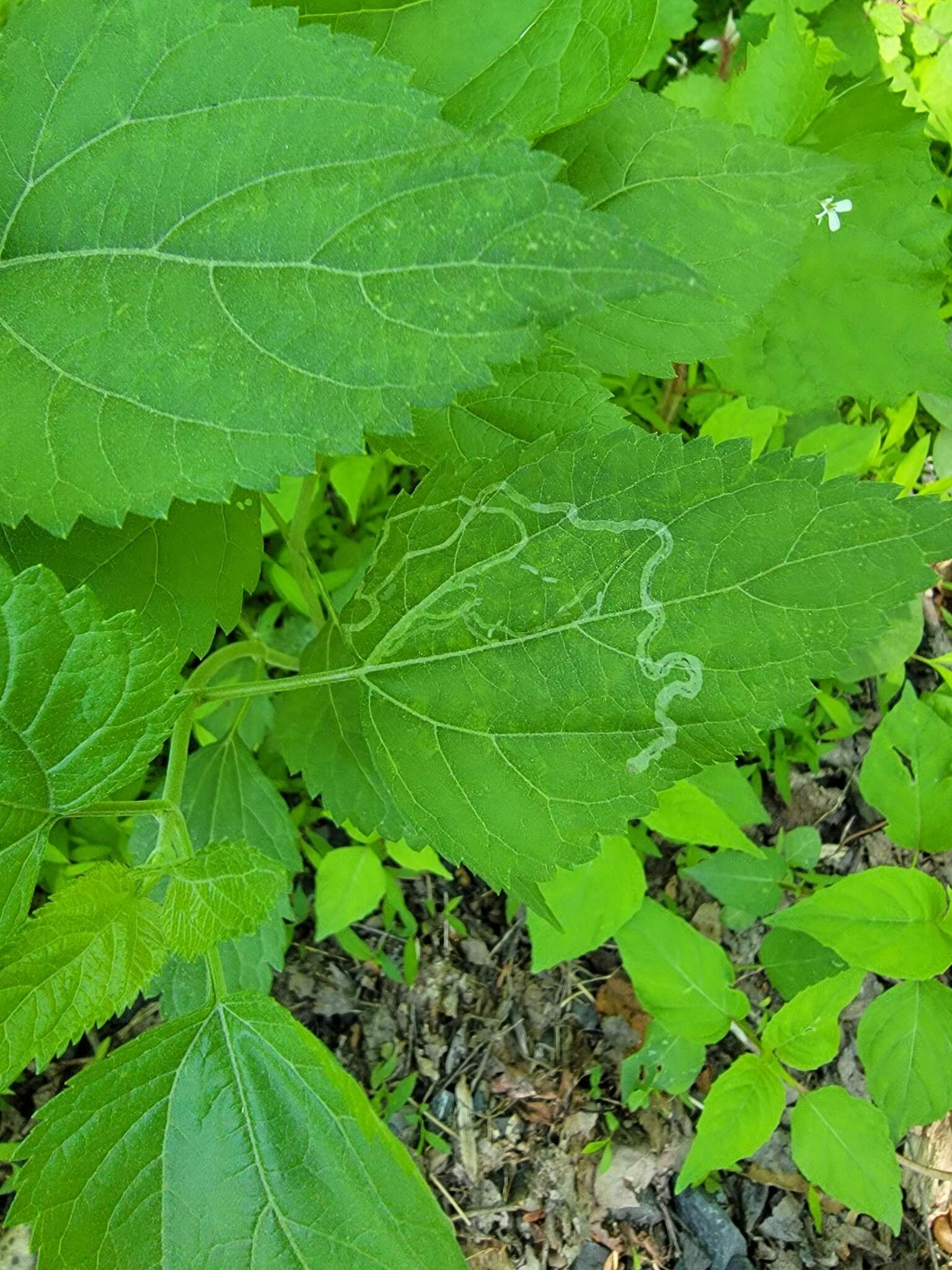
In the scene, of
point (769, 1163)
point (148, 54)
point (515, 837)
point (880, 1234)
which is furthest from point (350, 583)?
point (880, 1234)

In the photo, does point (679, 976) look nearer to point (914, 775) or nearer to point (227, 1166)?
point (914, 775)

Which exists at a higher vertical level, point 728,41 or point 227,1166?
point 728,41

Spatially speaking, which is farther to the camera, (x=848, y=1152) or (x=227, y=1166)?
(x=848, y=1152)

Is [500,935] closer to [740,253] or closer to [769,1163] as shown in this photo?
[769,1163]

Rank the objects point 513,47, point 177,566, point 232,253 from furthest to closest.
Result: point 177,566 → point 513,47 → point 232,253

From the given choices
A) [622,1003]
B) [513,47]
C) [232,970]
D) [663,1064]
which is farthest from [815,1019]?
[513,47]

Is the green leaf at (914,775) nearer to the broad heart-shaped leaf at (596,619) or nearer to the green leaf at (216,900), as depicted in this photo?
the broad heart-shaped leaf at (596,619)

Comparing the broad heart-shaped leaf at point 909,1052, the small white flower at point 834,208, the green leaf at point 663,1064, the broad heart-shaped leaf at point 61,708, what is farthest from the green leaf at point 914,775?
the broad heart-shaped leaf at point 61,708
